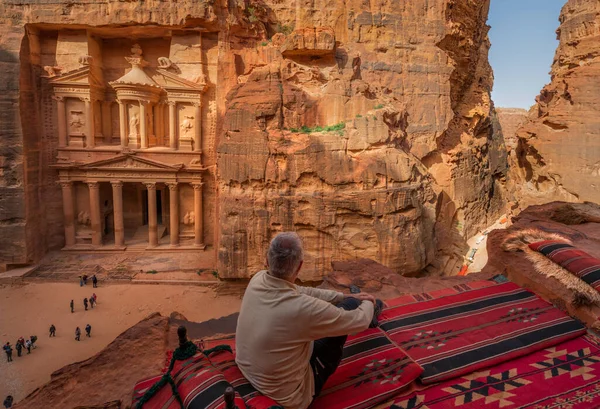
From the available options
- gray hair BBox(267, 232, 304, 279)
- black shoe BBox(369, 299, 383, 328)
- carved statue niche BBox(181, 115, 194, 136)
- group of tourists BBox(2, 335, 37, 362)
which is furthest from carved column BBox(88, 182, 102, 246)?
gray hair BBox(267, 232, 304, 279)

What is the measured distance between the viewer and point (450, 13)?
18.4m

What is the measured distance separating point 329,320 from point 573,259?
11.7 ft

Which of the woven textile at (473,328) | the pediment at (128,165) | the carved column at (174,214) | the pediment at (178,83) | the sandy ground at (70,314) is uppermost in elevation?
the pediment at (178,83)

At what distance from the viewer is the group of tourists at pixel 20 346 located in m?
10.6

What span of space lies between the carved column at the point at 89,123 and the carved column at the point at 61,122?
0.95 metres

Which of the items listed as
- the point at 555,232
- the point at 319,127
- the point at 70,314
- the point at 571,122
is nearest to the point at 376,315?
the point at 555,232

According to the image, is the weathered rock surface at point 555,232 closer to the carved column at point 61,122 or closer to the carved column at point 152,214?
the carved column at point 152,214

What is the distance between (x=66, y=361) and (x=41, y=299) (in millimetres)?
4777

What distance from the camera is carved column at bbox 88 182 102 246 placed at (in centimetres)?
1862

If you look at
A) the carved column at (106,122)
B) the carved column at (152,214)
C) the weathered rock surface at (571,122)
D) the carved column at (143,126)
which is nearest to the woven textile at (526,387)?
the weathered rock surface at (571,122)

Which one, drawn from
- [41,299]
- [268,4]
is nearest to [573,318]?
[41,299]

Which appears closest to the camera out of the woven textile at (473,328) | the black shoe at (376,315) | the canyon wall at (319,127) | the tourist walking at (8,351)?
the woven textile at (473,328)

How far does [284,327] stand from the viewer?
7.98 ft

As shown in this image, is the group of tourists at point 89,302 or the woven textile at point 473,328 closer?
the woven textile at point 473,328
